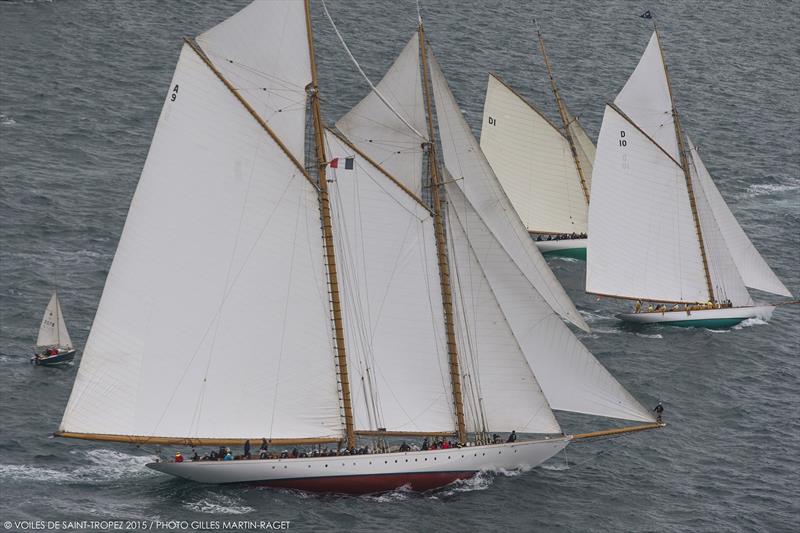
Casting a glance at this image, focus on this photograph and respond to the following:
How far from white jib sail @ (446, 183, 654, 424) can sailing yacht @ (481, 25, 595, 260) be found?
44.6 metres

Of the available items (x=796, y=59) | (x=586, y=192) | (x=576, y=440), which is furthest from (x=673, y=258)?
(x=796, y=59)

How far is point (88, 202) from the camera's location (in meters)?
138

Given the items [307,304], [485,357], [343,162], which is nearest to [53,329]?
[307,304]

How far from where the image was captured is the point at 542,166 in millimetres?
142000

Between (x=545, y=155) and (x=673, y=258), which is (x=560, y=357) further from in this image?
(x=545, y=155)

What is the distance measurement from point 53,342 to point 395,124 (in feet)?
92.5

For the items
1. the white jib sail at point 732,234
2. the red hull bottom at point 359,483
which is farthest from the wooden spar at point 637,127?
the red hull bottom at point 359,483

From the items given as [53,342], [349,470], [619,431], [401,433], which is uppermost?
[53,342]

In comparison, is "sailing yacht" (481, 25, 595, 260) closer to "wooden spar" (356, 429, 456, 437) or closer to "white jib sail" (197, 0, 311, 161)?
"wooden spar" (356, 429, 456, 437)

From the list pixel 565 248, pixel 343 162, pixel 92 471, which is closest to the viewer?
pixel 343 162

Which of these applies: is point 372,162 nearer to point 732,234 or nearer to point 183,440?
point 183,440

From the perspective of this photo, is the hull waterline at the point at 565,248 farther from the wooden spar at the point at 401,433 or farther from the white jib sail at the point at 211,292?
the white jib sail at the point at 211,292

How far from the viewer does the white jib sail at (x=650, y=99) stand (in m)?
129

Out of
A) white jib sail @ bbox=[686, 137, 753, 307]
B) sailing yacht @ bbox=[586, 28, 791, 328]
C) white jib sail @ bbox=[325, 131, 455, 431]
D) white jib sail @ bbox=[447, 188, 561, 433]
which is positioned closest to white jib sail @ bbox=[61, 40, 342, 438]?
white jib sail @ bbox=[325, 131, 455, 431]
